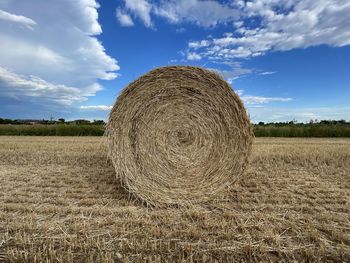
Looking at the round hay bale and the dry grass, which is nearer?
the dry grass

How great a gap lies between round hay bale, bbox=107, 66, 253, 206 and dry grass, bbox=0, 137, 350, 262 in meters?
0.41

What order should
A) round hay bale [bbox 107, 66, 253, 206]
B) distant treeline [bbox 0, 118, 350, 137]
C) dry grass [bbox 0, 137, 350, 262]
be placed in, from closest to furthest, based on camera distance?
dry grass [bbox 0, 137, 350, 262], round hay bale [bbox 107, 66, 253, 206], distant treeline [bbox 0, 118, 350, 137]

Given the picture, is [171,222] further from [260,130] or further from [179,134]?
[260,130]

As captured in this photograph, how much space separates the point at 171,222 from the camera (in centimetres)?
381

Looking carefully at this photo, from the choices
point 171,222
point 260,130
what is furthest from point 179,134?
point 260,130

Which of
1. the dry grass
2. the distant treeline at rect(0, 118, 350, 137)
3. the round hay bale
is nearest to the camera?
the dry grass

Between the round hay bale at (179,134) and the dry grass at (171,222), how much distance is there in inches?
16.2

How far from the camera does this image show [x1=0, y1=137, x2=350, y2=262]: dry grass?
3.01 metres

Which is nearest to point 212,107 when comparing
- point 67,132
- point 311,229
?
point 311,229

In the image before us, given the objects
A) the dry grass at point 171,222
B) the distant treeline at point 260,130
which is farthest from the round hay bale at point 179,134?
the distant treeline at point 260,130

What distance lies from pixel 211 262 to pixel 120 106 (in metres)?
2.82

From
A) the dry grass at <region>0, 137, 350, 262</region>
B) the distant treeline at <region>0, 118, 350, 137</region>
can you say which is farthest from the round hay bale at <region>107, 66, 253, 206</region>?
the distant treeline at <region>0, 118, 350, 137</region>

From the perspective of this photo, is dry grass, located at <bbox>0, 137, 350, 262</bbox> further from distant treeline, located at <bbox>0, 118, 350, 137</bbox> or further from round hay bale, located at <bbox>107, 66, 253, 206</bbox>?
distant treeline, located at <bbox>0, 118, 350, 137</bbox>

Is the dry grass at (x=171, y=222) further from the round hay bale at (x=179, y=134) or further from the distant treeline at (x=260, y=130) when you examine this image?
the distant treeline at (x=260, y=130)
